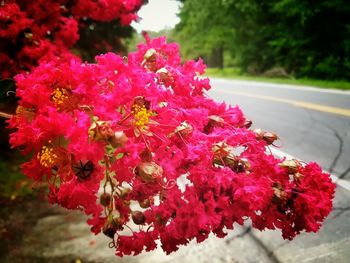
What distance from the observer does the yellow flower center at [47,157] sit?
1.22m

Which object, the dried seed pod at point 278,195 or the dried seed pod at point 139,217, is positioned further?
the dried seed pod at point 139,217

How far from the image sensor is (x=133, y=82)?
129cm

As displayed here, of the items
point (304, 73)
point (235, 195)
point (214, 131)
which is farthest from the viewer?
point (304, 73)

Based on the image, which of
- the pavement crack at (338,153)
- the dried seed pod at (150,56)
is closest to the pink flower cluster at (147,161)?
the dried seed pod at (150,56)

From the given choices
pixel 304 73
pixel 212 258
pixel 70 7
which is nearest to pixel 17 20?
pixel 70 7

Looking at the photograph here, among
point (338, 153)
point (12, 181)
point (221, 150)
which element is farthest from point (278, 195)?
point (12, 181)

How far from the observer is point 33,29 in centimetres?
271

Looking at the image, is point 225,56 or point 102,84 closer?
point 102,84

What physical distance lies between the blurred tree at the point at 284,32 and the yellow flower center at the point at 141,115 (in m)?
14.7

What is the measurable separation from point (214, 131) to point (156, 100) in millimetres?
276

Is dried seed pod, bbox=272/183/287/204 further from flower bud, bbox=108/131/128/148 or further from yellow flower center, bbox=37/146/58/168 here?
yellow flower center, bbox=37/146/58/168

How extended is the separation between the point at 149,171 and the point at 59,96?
452 mm

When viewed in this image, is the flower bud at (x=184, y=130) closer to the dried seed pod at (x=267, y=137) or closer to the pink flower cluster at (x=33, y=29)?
the dried seed pod at (x=267, y=137)

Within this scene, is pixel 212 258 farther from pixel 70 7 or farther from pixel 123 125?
pixel 70 7
